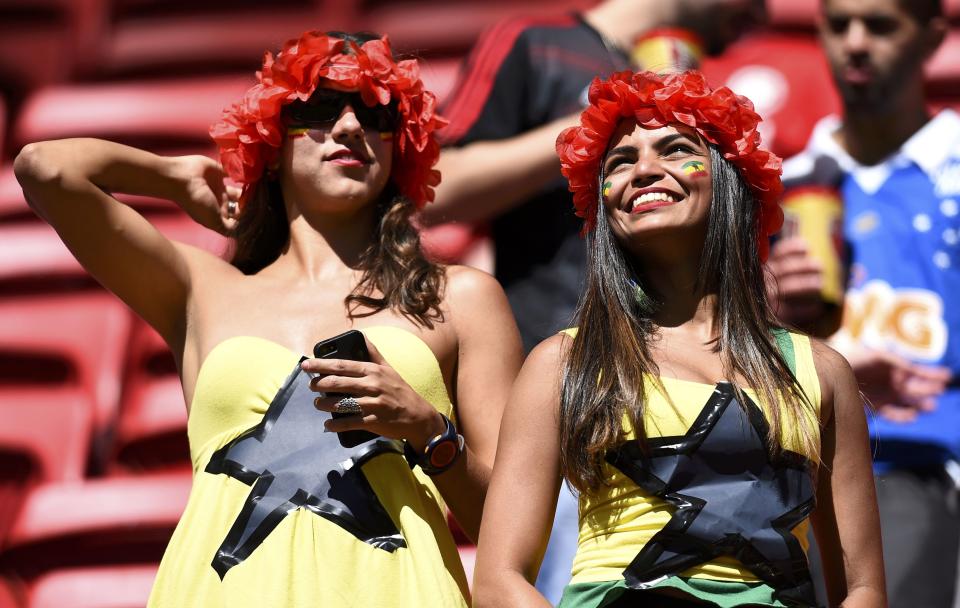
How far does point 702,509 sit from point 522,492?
0.92ft

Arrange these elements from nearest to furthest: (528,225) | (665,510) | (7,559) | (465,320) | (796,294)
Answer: (665,510)
(465,320)
(796,294)
(528,225)
(7,559)

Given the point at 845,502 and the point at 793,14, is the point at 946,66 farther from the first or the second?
the point at 845,502

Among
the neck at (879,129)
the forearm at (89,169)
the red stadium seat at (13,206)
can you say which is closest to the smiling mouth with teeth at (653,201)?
the forearm at (89,169)

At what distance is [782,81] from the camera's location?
4.71 m

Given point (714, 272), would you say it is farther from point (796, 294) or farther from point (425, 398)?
point (796, 294)

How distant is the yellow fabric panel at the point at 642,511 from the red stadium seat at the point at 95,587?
216 centimetres

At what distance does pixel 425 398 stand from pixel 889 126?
1899 millimetres

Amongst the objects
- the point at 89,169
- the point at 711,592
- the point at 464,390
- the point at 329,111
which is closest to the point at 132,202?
the point at 89,169

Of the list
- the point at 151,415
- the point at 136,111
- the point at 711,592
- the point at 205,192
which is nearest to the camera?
the point at 711,592

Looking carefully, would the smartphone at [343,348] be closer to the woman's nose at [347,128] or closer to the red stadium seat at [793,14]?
the woman's nose at [347,128]

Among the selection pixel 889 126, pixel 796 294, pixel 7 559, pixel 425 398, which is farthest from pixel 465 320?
pixel 7 559

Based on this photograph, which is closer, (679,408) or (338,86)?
(679,408)

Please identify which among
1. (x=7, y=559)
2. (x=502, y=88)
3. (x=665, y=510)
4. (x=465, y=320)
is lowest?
(x=7, y=559)

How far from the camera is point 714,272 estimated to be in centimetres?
246
